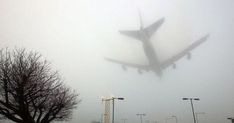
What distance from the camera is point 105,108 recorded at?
58.8 m

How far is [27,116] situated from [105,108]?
44359mm

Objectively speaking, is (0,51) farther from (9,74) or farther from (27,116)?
(27,116)

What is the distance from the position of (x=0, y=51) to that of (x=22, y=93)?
158 inches

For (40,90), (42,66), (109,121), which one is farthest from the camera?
(109,121)

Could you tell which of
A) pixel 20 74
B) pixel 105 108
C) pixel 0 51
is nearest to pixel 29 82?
pixel 20 74

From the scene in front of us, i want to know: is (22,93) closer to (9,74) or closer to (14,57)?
(9,74)

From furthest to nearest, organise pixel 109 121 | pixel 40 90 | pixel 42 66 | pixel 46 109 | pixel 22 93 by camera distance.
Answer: pixel 109 121
pixel 46 109
pixel 42 66
pixel 40 90
pixel 22 93

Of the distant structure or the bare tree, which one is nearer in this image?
the bare tree

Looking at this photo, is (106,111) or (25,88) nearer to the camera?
(25,88)

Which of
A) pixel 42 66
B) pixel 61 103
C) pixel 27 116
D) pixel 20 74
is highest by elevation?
pixel 42 66

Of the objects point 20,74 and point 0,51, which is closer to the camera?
point 20,74

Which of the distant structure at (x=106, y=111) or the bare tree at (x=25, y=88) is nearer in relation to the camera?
the bare tree at (x=25, y=88)

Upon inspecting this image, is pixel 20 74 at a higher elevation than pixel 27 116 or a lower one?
higher

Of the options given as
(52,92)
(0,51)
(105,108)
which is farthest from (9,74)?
(105,108)
